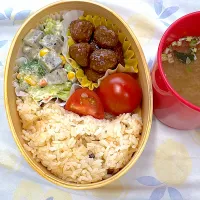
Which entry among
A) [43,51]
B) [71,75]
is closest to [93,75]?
[71,75]

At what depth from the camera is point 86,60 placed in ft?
4.14

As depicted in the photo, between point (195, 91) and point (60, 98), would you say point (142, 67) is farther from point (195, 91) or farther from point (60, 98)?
point (60, 98)

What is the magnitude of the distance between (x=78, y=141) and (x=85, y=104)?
4.6 inches

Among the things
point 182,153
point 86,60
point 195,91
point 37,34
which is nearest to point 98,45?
point 86,60

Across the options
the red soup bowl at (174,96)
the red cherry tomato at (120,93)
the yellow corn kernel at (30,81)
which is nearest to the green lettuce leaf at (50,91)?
the yellow corn kernel at (30,81)

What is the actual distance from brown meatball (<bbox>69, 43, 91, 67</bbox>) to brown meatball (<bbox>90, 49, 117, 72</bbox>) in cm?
2

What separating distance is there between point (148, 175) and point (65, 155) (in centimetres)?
30

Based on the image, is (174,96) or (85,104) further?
(85,104)

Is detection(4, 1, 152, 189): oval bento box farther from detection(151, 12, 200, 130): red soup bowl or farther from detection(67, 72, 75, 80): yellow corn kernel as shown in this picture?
detection(67, 72, 75, 80): yellow corn kernel

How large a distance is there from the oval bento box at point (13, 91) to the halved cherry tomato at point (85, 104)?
0.15 metres

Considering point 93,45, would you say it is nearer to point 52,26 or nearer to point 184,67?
point 52,26

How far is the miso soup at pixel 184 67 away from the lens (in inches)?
46.0

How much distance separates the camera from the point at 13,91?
1241mm

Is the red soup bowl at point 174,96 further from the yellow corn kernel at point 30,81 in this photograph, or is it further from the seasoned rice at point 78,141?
the yellow corn kernel at point 30,81
